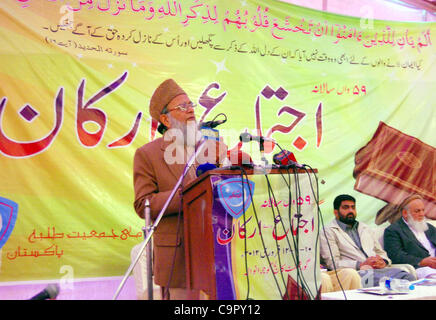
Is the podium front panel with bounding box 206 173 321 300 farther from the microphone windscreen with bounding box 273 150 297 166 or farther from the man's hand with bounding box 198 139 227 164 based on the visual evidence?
the man's hand with bounding box 198 139 227 164

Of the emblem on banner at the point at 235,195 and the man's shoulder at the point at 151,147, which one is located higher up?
the man's shoulder at the point at 151,147

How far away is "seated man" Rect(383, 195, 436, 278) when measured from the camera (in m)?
4.74

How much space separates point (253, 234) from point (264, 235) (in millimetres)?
55

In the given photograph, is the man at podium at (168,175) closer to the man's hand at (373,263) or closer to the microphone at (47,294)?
the microphone at (47,294)

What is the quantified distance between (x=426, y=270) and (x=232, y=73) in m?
2.43

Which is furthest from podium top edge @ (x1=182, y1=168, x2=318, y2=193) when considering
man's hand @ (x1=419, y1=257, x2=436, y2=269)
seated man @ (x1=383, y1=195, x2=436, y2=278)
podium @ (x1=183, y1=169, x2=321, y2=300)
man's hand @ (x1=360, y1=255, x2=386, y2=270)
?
man's hand @ (x1=419, y1=257, x2=436, y2=269)

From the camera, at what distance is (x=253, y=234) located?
7.58ft

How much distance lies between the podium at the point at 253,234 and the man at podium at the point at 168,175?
0.27 m

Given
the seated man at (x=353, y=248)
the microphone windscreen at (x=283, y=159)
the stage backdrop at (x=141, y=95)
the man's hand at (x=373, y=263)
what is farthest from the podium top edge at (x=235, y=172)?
the man's hand at (x=373, y=263)

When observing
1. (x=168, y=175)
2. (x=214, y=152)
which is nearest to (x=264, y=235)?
(x=214, y=152)

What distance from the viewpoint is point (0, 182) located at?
3.69m

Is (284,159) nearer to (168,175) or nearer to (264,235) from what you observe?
(264,235)

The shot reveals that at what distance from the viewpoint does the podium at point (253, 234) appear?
7.33ft

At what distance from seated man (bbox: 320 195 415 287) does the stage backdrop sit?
0.42ft
